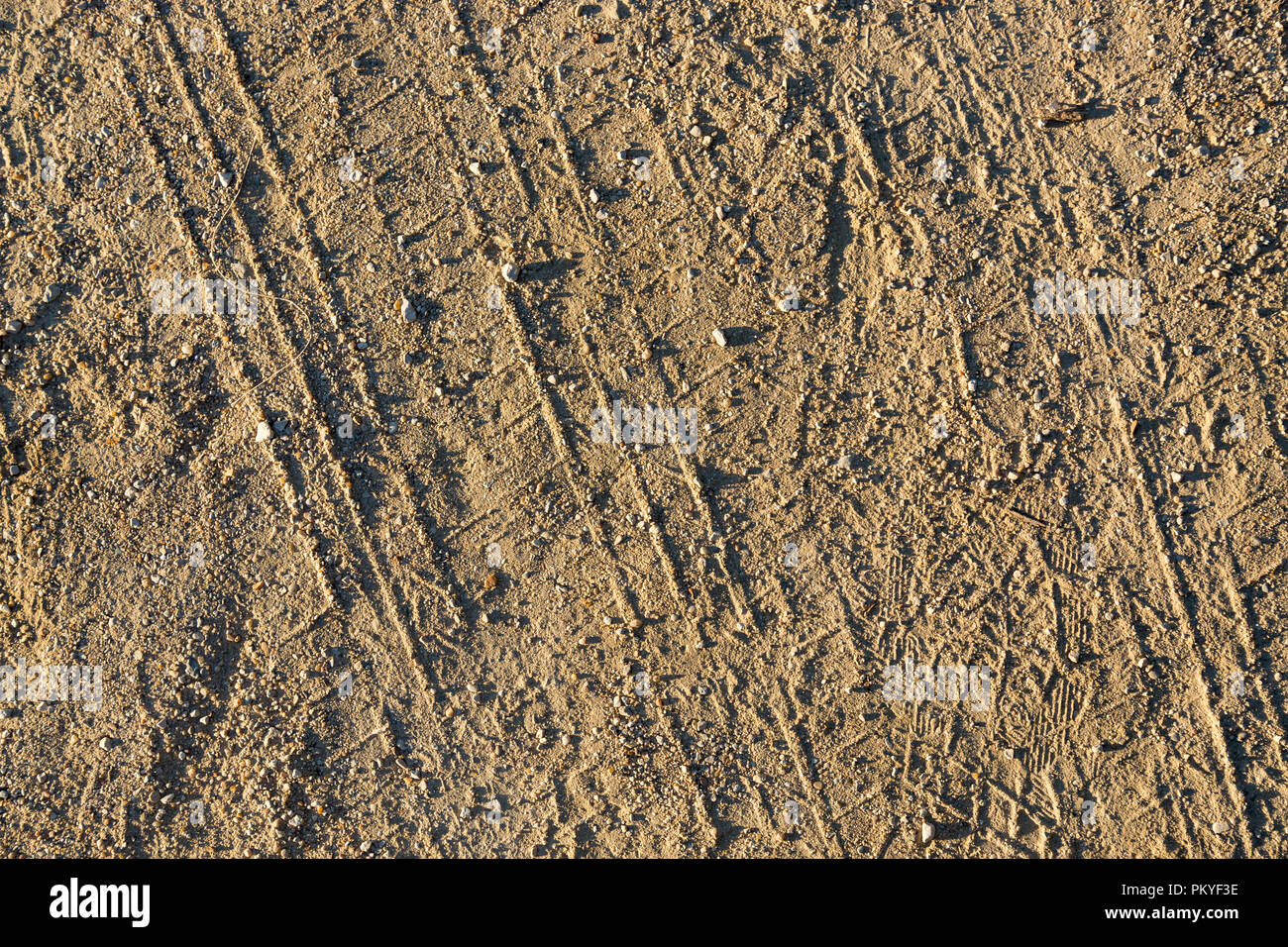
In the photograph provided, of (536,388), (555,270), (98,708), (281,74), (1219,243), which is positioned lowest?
(98,708)

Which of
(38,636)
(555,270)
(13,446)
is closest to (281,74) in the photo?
(555,270)

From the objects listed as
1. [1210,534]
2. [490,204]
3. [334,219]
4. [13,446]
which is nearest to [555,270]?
[490,204]

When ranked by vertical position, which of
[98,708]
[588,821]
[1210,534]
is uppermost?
[98,708]

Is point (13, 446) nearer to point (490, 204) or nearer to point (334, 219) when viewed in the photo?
point (334, 219)

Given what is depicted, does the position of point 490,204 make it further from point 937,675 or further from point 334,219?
point 937,675

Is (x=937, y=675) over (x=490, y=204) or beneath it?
beneath

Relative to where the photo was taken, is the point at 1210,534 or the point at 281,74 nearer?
the point at 1210,534
